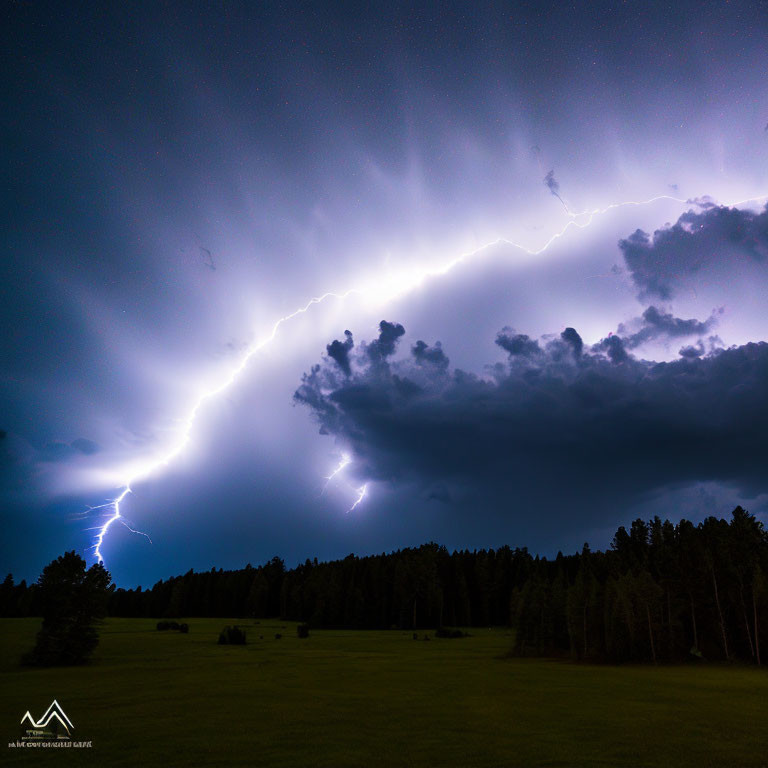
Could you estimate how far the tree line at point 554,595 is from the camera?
2667 inches

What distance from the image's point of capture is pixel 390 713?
2836cm

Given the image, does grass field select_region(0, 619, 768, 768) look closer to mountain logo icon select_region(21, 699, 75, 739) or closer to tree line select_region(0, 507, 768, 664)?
mountain logo icon select_region(21, 699, 75, 739)

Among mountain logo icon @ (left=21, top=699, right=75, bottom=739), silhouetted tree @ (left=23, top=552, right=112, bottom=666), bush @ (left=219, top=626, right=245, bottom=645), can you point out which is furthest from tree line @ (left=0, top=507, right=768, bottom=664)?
mountain logo icon @ (left=21, top=699, right=75, bottom=739)

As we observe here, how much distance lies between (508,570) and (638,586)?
8846 cm

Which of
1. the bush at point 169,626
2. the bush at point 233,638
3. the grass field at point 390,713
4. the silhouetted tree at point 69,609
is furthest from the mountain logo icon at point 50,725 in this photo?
the bush at point 169,626

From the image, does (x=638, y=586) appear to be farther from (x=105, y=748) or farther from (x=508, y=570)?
(x=508, y=570)

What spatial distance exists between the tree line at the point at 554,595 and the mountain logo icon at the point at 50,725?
116ft

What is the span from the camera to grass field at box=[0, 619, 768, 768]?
20.6 m

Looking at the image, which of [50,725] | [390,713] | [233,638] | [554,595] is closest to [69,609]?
[233,638]

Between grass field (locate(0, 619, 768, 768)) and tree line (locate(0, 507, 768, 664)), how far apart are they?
11632 mm

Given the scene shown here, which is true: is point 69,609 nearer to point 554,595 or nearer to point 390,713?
point 390,713

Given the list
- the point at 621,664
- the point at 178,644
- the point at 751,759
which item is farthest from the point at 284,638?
the point at 751,759

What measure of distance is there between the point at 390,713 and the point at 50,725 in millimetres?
17260

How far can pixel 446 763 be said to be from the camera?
1942cm
